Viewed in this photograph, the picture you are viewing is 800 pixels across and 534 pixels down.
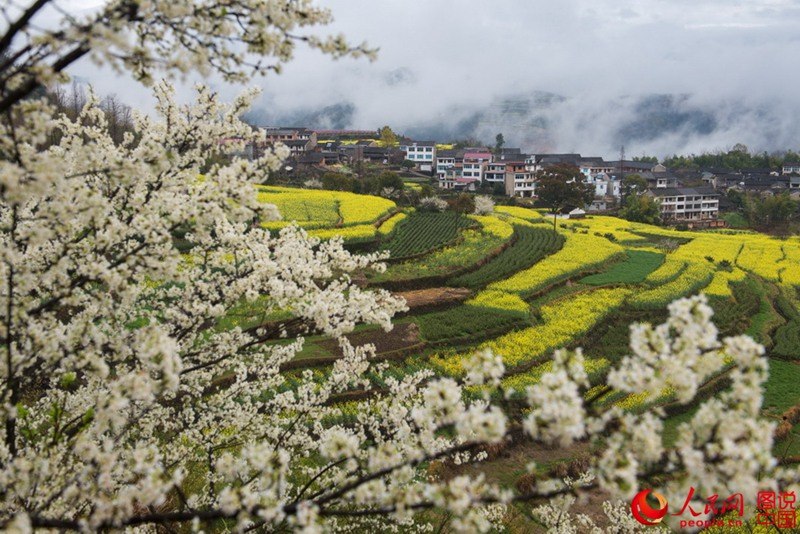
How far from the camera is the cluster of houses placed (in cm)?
9162

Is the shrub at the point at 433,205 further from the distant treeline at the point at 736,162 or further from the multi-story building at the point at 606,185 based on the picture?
the distant treeline at the point at 736,162

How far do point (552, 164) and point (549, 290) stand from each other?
→ 79203 millimetres

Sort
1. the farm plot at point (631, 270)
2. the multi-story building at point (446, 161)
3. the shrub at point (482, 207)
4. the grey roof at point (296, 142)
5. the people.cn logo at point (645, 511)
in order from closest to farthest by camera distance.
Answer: the people.cn logo at point (645, 511)
the farm plot at point (631, 270)
the shrub at point (482, 207)
the multi-story building at point (446, 161)
the grey roof at point (296, 142)

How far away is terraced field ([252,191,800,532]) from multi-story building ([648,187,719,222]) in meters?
32.6

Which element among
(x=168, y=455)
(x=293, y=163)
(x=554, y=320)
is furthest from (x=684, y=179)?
(x=168, y=455)

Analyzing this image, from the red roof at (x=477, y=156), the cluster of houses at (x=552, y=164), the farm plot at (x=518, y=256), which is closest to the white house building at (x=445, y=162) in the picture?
the cluster of houses at (x=552, y=164)

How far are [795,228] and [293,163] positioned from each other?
82045mm

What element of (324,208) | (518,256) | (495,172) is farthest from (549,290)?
(495,172)

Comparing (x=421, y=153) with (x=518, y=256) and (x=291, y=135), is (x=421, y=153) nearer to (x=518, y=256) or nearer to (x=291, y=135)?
(x=291, y=135)

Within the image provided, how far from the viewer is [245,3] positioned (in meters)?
4.02

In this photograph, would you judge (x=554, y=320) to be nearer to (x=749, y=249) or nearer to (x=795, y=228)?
(x=749, y=249)

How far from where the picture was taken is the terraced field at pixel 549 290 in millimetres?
23953

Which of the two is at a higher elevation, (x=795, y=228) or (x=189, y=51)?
(x=189, y=51)

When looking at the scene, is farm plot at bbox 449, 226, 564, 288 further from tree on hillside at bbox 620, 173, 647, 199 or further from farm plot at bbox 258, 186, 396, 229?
tree on hillside at bbox 620, 173, 647, 199
